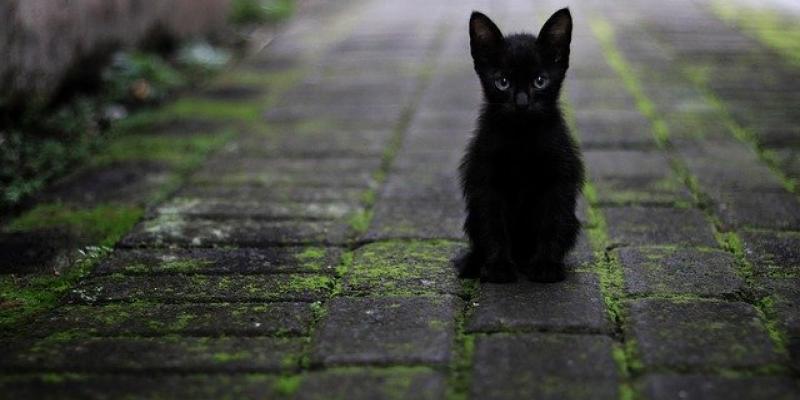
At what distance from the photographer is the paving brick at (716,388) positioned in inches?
80.3

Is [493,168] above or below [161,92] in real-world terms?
above

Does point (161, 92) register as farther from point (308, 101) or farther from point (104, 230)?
point (104, 230)

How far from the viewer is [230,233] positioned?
11.0 ft

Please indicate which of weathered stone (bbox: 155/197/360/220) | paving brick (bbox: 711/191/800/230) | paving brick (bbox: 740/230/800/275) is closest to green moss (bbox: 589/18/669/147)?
paving brick (bbox: 711/191/800/230)

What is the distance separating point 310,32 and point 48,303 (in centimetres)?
563

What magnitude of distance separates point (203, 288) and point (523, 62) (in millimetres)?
1215

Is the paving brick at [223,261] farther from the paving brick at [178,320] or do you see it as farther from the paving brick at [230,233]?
the paving brick at [178,320]

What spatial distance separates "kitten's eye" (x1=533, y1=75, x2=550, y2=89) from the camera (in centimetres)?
272

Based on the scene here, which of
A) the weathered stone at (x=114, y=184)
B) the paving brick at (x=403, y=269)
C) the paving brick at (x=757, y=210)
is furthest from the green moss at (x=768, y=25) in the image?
the weathered stone at (x=114, y=184)

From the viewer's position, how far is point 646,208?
3551 millimetres

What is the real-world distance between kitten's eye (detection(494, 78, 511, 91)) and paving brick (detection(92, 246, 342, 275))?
81 cm

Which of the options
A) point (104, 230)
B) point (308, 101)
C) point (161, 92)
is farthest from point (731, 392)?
point (161, 92)

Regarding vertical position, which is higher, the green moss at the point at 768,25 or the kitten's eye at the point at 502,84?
the kitten's eye at the point at 502,84

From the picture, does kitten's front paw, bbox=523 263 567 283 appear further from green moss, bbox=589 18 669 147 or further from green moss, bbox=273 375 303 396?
green moss, bbox=589 18 669 147
